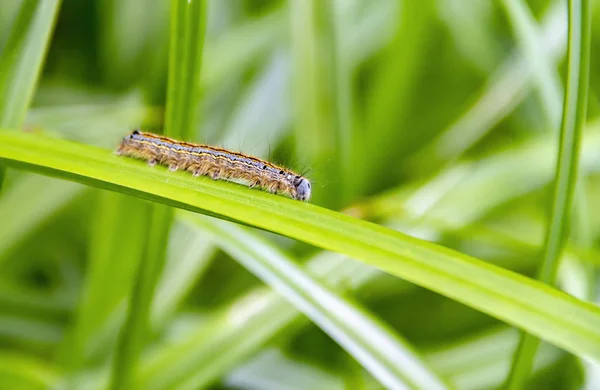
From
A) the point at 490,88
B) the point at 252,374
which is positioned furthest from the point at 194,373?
the point at 490,88

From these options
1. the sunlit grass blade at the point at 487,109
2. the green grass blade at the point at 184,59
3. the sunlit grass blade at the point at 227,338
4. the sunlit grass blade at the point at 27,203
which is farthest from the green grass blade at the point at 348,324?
the sunlit grass blade at the point at 487,109

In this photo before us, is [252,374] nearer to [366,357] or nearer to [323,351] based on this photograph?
[323,351]

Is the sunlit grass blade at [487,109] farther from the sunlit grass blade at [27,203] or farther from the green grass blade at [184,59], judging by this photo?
the green grass blade at [184,59]

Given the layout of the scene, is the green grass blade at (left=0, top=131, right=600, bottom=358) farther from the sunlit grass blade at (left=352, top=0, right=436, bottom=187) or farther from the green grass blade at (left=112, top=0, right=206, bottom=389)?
the sunlit grass blade at (left=352, top=0, right=436, bottom=187)

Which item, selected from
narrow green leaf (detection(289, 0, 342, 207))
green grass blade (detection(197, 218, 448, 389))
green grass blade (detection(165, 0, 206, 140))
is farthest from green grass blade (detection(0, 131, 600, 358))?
narrow green leaf (detection(289, 0, 342, 207))

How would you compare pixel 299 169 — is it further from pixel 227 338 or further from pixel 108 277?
pixel 227 338

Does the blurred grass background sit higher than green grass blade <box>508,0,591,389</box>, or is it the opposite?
the blurred grass background

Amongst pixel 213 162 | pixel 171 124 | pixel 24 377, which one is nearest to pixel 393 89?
pixel 213 162
